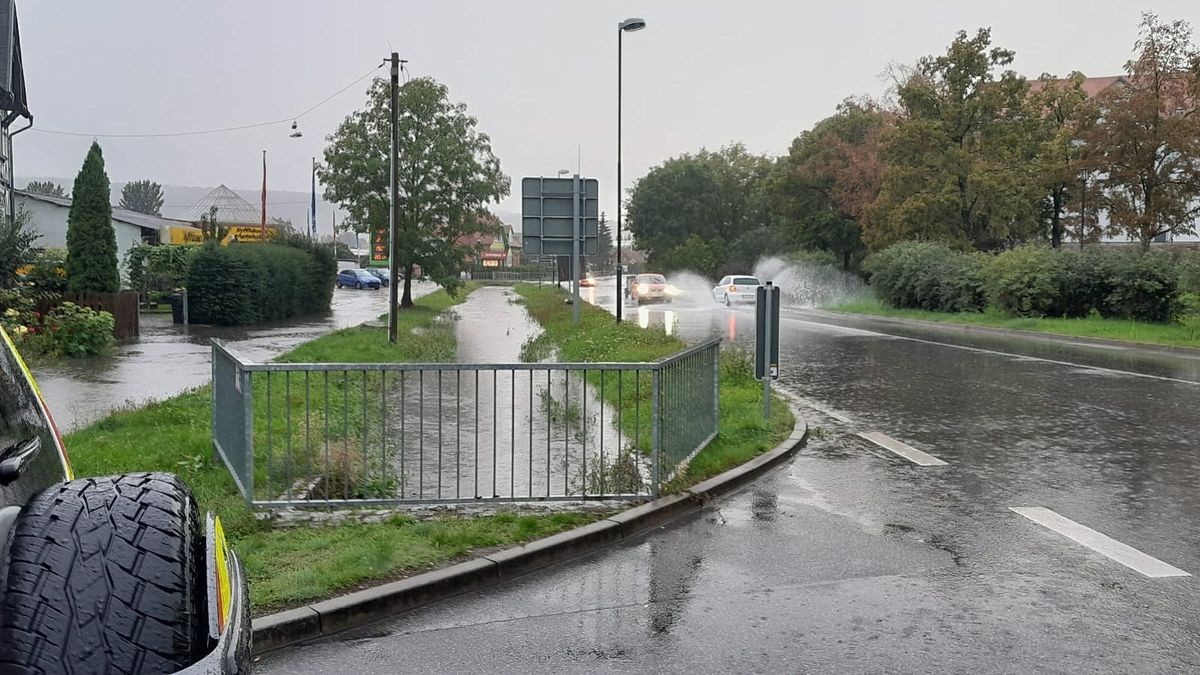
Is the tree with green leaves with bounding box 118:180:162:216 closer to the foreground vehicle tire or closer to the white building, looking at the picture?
the white building

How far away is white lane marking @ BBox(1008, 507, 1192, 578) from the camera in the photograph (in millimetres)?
6207

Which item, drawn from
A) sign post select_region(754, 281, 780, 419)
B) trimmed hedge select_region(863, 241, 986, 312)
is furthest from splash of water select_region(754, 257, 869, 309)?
sign post select_region(754, 281, 780, 419)

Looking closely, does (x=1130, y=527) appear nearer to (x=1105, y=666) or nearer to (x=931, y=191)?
(x=1105, y=666)

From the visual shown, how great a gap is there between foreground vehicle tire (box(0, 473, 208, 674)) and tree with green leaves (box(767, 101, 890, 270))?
53521mm

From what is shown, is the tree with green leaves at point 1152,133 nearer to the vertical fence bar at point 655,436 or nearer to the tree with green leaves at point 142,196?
the vertical fence bar at point 655,436

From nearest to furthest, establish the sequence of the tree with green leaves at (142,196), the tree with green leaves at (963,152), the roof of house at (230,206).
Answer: the tree with green leaves at (963,152) < the roof of house at (230,206) < the tree with green leaves at (142,196)

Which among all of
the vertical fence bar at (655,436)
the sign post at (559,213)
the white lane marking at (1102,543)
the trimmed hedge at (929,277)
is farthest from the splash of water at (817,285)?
the vertical fence bar at (655,436)

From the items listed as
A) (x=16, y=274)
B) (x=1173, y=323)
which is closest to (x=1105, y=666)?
(x=16, y=274)

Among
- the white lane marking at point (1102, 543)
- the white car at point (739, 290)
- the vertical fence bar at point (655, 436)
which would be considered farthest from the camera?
the white car at point (739, 290)

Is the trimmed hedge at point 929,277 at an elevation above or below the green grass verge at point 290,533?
above

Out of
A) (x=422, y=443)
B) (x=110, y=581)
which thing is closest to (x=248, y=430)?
(x=422, y=443)

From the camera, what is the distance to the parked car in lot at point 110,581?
2143mm

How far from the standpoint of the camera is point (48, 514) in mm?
2328

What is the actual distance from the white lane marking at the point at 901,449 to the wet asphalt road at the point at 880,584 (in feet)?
0.50
